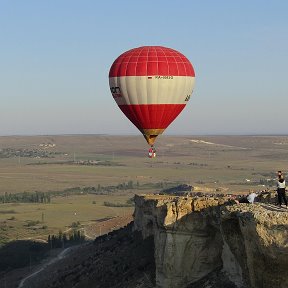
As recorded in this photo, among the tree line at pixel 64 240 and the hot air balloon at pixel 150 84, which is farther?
the tree line at pixel 64 240

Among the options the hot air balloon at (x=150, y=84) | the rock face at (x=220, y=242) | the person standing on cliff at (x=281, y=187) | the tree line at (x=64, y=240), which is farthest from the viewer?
the tree line at (x=64, y=240)

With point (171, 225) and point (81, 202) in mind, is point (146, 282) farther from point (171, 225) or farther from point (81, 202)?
point (81, 202)

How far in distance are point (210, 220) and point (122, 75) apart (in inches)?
648

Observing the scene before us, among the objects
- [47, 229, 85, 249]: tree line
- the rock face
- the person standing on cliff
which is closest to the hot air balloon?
the rock face

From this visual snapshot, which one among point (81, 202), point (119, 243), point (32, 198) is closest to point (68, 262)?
point (119, 243)

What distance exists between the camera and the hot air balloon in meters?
51.9

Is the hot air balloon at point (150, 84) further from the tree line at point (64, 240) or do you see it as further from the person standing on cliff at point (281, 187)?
the tree line at point (64, 240)

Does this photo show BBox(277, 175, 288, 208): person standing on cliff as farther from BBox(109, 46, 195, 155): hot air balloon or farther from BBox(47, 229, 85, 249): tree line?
BBox(47, 229, 85, 249): tree line

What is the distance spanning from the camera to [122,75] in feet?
171

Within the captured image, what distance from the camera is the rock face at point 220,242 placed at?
28844 millimetres

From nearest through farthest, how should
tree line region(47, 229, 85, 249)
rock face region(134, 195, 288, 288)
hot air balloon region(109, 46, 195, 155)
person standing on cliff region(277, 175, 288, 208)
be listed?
rock face region(134, 195, 288, 288) < person standing on cliff region(277, 175, 288, 208) < hot air balloon region(109, 46, 195, 155) < tree line region(47, 229, 85, 249)

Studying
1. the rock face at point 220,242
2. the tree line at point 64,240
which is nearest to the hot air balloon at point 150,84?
the rock face at point 220,242

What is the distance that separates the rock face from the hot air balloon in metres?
10.3

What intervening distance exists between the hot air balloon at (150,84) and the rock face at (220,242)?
10.3 m
